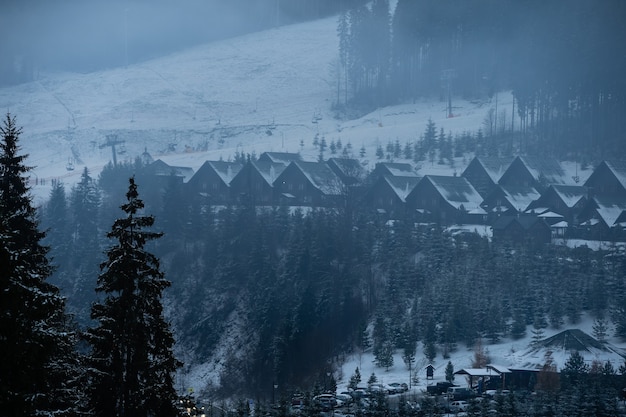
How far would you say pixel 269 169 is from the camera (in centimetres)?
6938

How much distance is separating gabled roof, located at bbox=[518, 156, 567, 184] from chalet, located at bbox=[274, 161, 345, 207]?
14.4m

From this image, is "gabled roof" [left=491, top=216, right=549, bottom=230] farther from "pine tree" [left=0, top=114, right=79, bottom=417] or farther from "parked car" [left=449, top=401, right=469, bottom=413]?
"pine tree" [left=0, top=114, right=79, bottom=417]

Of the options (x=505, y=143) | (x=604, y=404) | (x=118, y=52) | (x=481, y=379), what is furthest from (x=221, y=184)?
(x=118, y=52)

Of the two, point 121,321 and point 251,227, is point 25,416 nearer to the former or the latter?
point 121,321

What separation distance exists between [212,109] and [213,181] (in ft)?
142

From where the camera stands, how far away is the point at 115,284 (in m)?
15.6

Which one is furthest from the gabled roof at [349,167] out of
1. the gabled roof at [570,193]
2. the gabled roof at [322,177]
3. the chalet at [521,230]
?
A: the gabled roof at [570,193]

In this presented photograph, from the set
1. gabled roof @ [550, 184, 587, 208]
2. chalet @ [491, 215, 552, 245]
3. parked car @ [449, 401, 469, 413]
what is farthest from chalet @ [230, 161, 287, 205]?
parked car @ [449, 401, 469, 413]

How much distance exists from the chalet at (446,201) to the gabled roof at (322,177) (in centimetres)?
611

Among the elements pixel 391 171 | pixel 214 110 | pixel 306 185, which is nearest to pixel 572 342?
pixel 391 171

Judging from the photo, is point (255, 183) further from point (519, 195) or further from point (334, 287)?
point (519, 195)

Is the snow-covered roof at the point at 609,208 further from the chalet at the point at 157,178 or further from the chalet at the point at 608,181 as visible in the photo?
the chalet at the point at 157,178

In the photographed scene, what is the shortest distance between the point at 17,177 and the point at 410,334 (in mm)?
28089

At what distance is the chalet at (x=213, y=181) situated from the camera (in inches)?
2707
